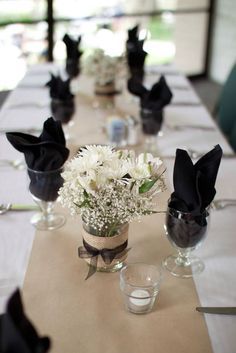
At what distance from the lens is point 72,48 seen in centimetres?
242

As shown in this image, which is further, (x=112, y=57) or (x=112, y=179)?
(x=112, y=57)

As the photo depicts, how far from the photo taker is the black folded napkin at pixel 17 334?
0.65 m

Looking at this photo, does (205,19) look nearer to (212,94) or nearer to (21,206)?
(212,94)

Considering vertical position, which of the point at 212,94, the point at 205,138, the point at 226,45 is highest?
the point at 205,138

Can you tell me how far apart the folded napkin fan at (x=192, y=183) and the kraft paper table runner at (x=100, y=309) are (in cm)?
18

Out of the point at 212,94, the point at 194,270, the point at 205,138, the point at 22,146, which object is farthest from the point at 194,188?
the point at 212,94

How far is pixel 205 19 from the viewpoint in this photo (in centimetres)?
498

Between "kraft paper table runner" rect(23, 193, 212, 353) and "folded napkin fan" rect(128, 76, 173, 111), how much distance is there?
0.70 metres

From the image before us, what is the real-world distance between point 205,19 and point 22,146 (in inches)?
166

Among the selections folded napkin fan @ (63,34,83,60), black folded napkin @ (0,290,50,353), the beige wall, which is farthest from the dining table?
the beige wall

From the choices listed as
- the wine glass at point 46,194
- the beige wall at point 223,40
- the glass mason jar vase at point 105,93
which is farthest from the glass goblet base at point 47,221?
the beige wall at point 223,40

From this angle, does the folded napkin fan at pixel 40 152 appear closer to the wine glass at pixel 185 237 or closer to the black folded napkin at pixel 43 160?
the black folded napkin at pixel 43 160

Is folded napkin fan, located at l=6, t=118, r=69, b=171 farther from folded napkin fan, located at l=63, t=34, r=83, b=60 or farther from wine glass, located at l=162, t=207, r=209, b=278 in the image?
folded napkin fan, located at l=63, t=34, r=83, b=60

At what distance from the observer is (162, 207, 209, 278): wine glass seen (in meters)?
1.10
